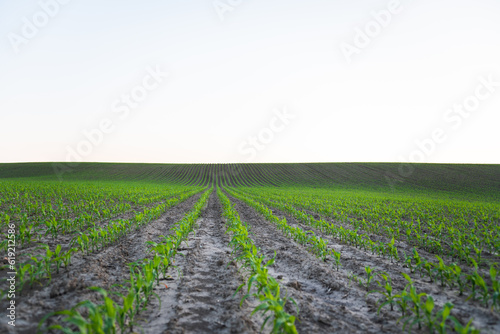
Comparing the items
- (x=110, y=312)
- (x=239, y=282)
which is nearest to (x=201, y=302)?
(x=239, y=282)

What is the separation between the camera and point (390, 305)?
12.5 feet

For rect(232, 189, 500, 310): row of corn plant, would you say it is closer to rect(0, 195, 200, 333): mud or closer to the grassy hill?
rect(0, 195, 200, 333): mud

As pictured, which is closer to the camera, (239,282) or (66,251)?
(239,282)

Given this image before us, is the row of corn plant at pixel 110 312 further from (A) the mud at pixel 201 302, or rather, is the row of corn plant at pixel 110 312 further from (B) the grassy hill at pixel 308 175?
(B) the grassy hill at pixel 308 175

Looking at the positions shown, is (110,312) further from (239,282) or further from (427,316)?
(427,316)

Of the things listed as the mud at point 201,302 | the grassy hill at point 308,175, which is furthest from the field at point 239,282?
the grassy hill at point 308,175

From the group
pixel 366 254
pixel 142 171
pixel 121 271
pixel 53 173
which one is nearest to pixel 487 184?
pixel 366 254

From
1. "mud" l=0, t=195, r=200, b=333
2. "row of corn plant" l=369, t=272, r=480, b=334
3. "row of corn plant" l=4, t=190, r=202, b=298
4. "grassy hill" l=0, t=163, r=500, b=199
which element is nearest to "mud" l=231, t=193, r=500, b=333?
"row of corn plant" l=369, t=272, r=480, b=334

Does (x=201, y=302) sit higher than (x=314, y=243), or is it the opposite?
(x=314, y=243)

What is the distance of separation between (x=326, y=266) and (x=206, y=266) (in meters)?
2.89

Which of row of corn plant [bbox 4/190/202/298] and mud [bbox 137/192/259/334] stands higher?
row of corn plant [bbox 4/190/202/298]

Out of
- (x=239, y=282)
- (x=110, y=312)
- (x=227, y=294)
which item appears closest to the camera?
(x=110, y=312)

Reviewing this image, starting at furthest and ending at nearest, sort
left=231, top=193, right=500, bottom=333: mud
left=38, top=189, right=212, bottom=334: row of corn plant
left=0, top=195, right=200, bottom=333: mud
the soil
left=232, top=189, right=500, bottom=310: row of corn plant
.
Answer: left=232, top=189, right=500, bottom=310: row of corn plant
left=231, top=193, right=500, bottom=333: mud
the soil
left=0, top=195, right=200, bottom=333: mud
left=38, top=189, right=212, bottom=334: row of corn plant

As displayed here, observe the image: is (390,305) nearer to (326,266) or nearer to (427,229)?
(326,266)
